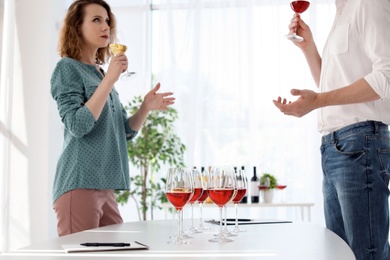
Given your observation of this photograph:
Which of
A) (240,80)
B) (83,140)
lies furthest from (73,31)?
(240,80)

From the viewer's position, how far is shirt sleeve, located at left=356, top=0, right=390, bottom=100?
1939 mm

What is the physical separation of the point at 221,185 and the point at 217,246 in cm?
23

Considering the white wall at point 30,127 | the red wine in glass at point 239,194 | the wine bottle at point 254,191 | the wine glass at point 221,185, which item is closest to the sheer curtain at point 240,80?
the wine bottle at point 254,191

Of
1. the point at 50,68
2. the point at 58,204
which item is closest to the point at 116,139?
the point at 58,204

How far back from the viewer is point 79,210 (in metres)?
2.17

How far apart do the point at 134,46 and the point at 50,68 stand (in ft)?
3.36

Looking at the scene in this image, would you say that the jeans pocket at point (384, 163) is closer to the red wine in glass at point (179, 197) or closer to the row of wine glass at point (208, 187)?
the row of wine glass at point (208, 187)

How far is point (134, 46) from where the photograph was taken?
5.99m

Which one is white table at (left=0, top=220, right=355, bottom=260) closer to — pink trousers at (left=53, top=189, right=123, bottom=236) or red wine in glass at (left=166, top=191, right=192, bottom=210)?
red wine in glass at (left=166, top=191, right=192, bottom=210)

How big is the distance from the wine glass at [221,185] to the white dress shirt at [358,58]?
2.25ft

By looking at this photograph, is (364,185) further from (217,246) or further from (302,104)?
(217,246)

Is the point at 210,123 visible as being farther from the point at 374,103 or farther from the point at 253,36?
the point at 374,103

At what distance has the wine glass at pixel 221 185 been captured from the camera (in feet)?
5.32

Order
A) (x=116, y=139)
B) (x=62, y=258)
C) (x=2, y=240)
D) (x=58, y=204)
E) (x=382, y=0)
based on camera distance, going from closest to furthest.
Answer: (x=62, y=258), (x=382, y=0), (x=58, y=204), (x=116, y=139), (x=2, y=240)
